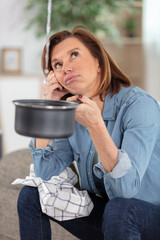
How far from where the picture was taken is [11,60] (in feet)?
13.3

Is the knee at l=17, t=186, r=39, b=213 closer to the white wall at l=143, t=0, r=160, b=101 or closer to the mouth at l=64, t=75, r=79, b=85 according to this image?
the mouth at l=64, t=75, r=79, b=85

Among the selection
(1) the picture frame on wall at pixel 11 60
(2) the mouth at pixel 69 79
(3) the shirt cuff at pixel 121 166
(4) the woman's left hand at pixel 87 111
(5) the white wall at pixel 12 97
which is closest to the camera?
(4) the woman's left hand at pixel 87 111

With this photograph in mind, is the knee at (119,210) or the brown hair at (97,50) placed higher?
the brown hair at (97,50)

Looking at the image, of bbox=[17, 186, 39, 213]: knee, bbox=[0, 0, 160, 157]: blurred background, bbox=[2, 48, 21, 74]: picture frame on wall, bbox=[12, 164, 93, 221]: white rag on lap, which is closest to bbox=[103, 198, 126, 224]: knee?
bbox=[12, 164, 93, 221]: white rag on lap

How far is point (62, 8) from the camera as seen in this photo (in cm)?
369

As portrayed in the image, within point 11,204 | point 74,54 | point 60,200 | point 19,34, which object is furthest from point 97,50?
point 19,34

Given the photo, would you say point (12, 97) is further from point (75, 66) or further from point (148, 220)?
point (148, 220)

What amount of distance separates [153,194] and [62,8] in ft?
9.01

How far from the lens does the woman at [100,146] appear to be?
117 centimetres

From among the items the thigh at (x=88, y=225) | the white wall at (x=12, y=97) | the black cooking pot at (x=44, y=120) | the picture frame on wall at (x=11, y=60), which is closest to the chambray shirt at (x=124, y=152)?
the thigh at (x=88, y=225)

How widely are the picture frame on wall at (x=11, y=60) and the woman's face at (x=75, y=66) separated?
8.87 feet

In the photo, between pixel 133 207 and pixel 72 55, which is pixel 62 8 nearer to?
pixel 72 55

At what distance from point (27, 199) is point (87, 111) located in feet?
1.76

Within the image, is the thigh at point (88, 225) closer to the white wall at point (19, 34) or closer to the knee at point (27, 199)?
the knee at point (27, 199)
